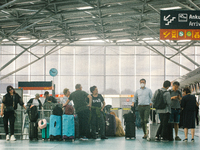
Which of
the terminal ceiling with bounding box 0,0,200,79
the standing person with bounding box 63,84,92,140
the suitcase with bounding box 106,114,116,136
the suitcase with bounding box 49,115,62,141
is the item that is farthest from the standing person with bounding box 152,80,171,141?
the terminal ceiling with bounding box 0,0,200,79

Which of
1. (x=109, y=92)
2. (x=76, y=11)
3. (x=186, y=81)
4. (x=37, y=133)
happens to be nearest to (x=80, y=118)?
(x=37, y=133)

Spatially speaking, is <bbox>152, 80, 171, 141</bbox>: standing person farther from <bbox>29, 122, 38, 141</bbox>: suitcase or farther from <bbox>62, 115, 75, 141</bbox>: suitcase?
A: <bbox>29, 122, 38, 141</bbox>: suitcase

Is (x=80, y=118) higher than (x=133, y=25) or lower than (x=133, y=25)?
lower

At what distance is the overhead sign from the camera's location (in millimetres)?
10594

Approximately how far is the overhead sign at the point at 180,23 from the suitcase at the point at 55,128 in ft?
12.7

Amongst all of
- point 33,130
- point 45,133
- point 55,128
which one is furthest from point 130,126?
point 33,130

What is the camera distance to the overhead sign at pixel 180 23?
417 inches

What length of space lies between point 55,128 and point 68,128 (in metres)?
0.38

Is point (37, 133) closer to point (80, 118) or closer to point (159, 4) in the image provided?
point (80, 118)

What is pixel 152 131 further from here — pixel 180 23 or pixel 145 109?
pixel 180 23

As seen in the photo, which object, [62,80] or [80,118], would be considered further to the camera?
[62,80]

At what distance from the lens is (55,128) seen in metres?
10.2

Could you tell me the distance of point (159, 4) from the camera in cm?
2317

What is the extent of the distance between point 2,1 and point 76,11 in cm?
518
